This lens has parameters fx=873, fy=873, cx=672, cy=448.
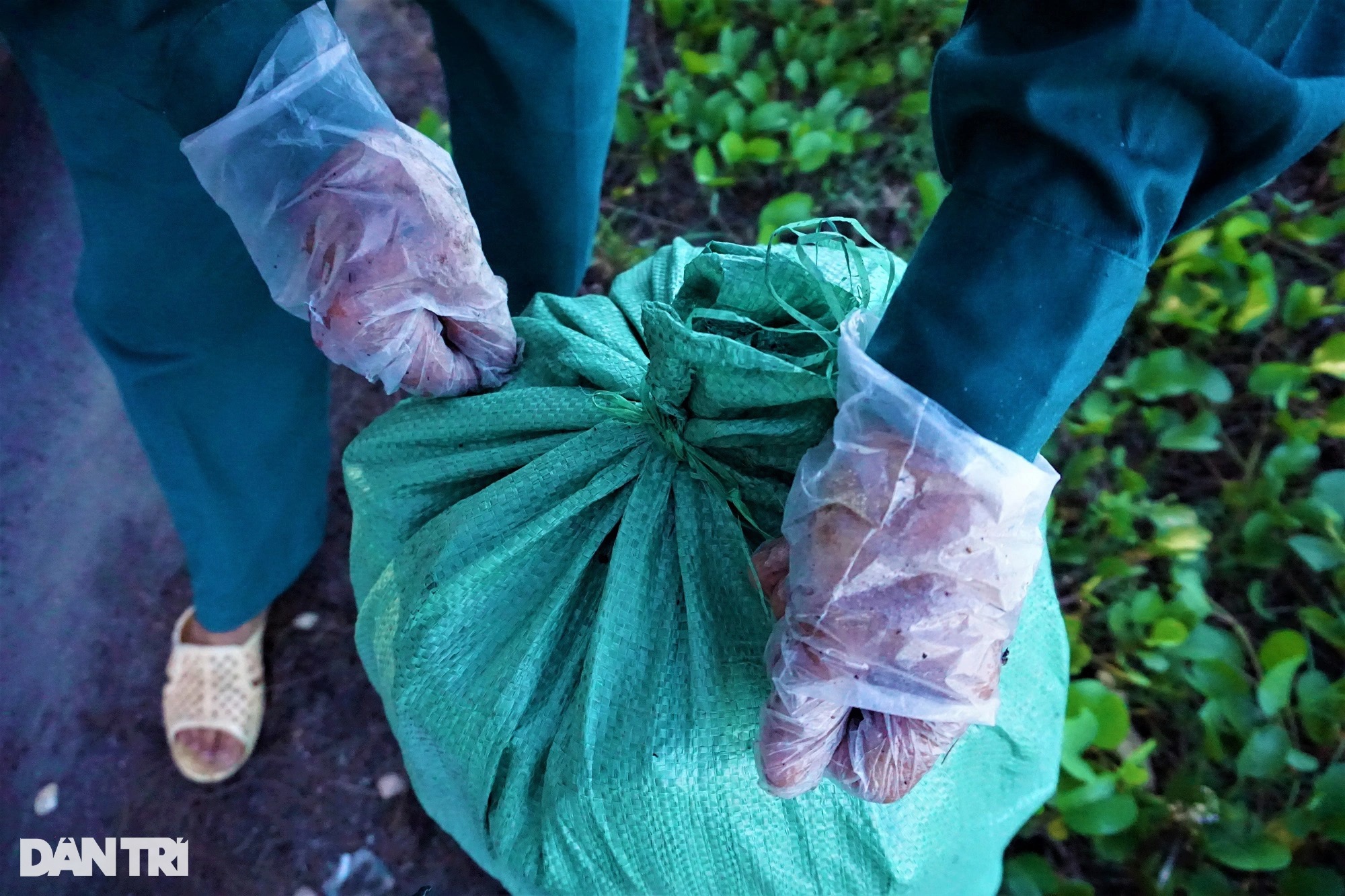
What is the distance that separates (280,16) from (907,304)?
1.36 ft

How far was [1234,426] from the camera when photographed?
116 cm

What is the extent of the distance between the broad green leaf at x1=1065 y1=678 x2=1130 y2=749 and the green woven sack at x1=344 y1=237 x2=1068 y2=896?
24 centimetres

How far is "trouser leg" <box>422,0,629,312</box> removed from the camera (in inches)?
27.1

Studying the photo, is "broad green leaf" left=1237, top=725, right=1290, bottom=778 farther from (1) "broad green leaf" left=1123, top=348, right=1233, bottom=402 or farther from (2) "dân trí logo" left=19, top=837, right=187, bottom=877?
(2) "dân trí logo" left=19, top=837, right=187, bottom=877

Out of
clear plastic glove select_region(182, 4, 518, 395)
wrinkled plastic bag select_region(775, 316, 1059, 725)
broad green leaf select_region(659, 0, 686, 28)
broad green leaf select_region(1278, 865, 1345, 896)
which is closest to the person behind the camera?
wrinkled plastic bag select_region(775, 316, 1059, 725)

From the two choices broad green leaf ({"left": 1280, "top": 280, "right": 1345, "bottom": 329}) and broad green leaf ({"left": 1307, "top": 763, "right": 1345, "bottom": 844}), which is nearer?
broad green leaf ({"left": 1307, "top": 763, "right": 1345, "bottom": 844})

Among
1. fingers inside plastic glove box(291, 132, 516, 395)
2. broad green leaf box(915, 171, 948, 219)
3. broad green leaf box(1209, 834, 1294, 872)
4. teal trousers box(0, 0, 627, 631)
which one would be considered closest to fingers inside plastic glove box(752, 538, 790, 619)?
fingers inside plastic glove box(291, 132, 516, 395)

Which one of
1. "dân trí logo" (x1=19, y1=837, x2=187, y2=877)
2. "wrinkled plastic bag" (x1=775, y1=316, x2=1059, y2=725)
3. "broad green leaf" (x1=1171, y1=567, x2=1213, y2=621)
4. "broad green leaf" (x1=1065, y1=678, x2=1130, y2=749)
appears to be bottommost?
"dân trí logo" (x1=19, y1=837, x2=187, y2=877)

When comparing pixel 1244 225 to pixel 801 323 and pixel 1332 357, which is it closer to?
pixel 1332 357

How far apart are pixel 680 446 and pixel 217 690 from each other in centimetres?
75

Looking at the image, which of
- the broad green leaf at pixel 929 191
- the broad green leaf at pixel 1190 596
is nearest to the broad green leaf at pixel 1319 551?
the broad green leaf at pixel 1190 596

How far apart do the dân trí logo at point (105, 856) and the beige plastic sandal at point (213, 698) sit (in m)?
0.08

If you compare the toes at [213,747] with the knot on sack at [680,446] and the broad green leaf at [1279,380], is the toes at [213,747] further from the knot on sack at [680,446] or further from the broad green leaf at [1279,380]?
the broad green leaf at [1279,380]

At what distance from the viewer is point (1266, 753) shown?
89 cm
